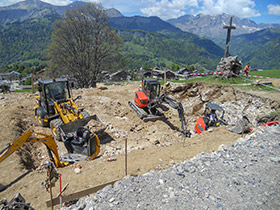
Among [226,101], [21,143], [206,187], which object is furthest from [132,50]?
[206,187]

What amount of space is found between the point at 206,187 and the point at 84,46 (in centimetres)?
2029

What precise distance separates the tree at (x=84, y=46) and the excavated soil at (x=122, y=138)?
650 centimetres

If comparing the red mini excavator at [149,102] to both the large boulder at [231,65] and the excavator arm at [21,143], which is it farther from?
the large boulder at [231,65]

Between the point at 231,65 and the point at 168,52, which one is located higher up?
the point at 231,65

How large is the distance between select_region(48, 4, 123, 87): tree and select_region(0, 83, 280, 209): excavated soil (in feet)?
21.3

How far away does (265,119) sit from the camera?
9.46 m

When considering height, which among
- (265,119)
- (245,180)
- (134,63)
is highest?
(245,180)

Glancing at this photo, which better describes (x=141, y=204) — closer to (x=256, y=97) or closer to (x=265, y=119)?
(x=265, y=119)

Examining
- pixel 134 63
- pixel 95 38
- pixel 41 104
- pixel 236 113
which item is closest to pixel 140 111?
pixel 41 104

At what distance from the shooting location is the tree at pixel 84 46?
1973 centimetres

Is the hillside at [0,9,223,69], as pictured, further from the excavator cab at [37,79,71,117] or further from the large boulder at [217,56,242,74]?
the excavator cab at [37,79,71,117]

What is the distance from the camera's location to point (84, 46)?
20.7 metres

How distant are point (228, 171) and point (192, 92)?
12.0 m

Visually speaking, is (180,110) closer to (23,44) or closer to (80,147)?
(80,147)
